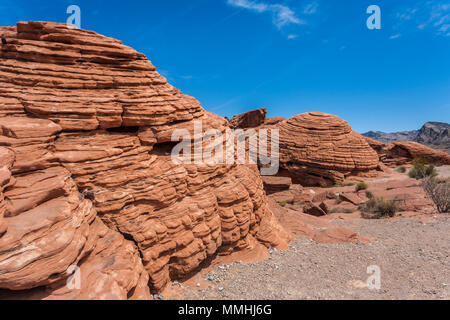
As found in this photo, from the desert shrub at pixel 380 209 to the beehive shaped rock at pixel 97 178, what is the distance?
328 inches

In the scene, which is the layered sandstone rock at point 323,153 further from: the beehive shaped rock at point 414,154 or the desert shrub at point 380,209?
the beehive shaped rock at point 414,154

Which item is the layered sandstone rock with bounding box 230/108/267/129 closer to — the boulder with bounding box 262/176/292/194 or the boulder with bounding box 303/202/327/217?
the boulder with bounding box 262/176/292/194

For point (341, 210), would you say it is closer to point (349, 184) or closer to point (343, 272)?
point (349, 184)

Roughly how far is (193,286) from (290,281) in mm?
2363

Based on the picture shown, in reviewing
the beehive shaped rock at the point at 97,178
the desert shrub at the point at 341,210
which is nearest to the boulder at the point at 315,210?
the desert shrub at the point at 341,210

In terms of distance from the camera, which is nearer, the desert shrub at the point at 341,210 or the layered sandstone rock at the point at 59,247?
the layered sandstone rock at the point at 59,247

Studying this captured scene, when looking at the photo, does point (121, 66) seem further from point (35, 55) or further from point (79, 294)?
point (79, 294)

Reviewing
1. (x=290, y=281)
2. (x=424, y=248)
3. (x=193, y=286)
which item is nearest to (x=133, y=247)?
(x=193, y=286)

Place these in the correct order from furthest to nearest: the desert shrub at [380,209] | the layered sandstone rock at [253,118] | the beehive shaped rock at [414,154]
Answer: the layered sandstone rock at [253,118] → the beehive shaped rock at [414,154] → the desert shrub at [380,209]

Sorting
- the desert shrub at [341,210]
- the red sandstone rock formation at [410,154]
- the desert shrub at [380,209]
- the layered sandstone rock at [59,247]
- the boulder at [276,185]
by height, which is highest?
the red sandstone rock formation at [410,154]

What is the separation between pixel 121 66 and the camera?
647 centimetres

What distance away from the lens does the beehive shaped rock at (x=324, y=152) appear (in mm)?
22812

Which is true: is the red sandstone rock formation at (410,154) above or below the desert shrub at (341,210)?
above

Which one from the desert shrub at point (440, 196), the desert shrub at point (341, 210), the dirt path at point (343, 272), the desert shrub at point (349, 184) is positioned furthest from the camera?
the desert shrub at point (349, 184)
